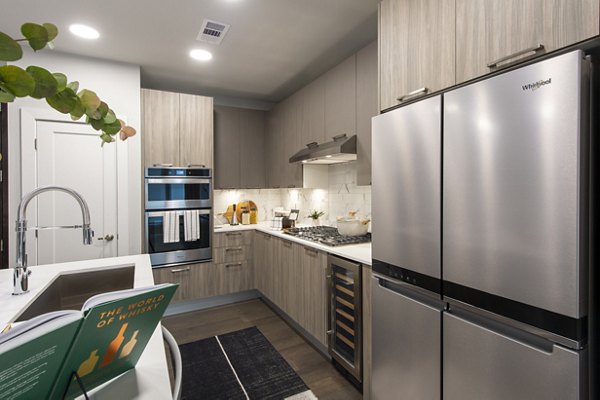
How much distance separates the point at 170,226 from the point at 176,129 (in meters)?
1.05

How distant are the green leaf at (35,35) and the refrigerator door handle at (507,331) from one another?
1.59 metres

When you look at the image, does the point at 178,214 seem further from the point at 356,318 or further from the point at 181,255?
the point at 356,318

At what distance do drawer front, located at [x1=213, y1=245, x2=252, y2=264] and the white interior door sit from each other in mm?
1032

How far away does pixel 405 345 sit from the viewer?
1.54m

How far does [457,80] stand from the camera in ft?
4.36

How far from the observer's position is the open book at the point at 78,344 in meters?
0.45

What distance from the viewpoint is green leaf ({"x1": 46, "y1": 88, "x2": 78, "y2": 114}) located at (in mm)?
658

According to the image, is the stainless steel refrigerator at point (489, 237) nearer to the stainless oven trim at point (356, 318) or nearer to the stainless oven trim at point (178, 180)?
the stainless oven trim at point (356, 318)

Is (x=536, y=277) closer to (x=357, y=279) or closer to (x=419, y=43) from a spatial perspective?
(x=357, y=279)

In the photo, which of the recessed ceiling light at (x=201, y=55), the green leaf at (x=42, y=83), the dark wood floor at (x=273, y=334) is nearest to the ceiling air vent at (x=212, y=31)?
the recessed ceiling light at (x=201, y=55)

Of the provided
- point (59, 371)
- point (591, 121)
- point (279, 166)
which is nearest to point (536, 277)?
point (591, 121)

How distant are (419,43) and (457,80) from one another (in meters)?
0.32

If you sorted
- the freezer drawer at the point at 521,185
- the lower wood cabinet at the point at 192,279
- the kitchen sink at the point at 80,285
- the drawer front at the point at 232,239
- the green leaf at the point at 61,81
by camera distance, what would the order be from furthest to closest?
the drawer front at the point at 232,239 < the lower wood cabinet at the point at 192,279 < the kitchen sink at the point at 80,285 < the freezer drawer at the point at 521,185 < the green leaf at the point at 61,81

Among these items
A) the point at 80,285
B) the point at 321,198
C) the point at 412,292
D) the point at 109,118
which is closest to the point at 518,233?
the point at 412,292
